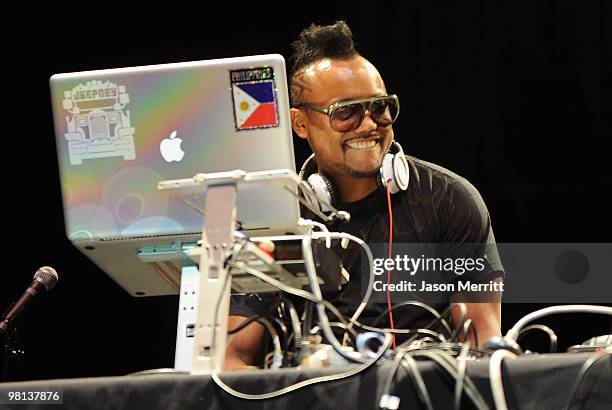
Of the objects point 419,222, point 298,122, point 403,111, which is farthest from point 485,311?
point 403,111

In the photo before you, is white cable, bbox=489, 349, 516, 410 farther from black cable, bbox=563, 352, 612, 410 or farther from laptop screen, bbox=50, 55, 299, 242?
laptop screen, bbox=50, 55, 299, 242

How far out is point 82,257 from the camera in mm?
2998

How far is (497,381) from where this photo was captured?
917mm

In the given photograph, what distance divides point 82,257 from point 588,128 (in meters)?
1.79

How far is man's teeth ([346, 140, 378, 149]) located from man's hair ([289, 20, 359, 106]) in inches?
9.4

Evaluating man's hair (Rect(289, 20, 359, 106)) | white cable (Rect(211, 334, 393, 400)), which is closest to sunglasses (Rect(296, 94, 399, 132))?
man's hair (Rect(289, 20, 359, 106))

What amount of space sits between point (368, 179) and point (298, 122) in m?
0.29

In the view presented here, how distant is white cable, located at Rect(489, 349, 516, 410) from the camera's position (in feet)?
2.98

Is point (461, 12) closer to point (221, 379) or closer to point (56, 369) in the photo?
point (56, 369)

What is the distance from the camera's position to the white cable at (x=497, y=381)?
0.91m

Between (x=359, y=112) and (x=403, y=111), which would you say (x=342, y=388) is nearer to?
(x=359, y=112)

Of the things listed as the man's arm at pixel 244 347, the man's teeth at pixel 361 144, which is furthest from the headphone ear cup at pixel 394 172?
the man's arm at pixel 244 347

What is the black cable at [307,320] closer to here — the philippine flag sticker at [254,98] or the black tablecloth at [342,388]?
the black tablecloth at [342,388]

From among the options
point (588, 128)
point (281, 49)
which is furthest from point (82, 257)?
point (588, 128)
